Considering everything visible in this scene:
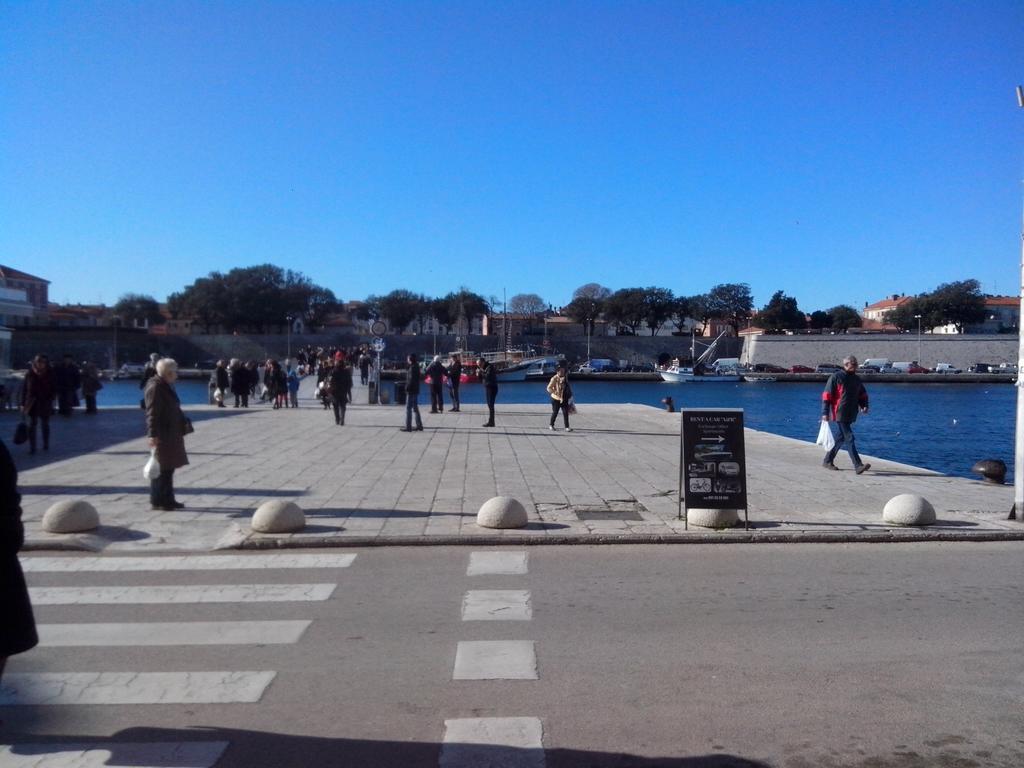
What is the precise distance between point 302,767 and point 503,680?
4.71 feet

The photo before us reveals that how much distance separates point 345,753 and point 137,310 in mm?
130076

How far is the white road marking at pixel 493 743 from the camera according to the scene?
4.27 meters

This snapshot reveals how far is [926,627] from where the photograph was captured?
639 cm

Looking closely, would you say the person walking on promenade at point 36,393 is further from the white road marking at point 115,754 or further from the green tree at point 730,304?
the green tree at point 730,304

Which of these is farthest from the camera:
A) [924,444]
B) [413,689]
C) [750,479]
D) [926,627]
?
[924,444]

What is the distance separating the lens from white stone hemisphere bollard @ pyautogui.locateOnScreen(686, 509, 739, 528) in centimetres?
979

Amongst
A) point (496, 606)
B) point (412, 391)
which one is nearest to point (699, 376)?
point (412, 391)

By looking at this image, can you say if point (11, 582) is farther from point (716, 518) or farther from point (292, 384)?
point (292, 384)

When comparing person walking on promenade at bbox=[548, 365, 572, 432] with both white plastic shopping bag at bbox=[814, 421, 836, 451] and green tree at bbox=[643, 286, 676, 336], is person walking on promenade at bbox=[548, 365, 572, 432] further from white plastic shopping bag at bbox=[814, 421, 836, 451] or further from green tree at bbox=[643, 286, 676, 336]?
green tree at bbox=[643, 286, 676, 336]

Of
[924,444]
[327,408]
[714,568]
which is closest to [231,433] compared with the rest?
[327,408]

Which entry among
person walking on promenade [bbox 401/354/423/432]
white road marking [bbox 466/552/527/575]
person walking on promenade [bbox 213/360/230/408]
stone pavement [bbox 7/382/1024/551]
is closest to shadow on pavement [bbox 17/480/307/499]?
stone pavement [bbox 7/382/1024/551]

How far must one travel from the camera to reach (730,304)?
12475cm

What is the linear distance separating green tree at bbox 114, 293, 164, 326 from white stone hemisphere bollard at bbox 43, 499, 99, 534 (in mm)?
123628

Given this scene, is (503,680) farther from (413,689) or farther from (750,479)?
(750,479)
